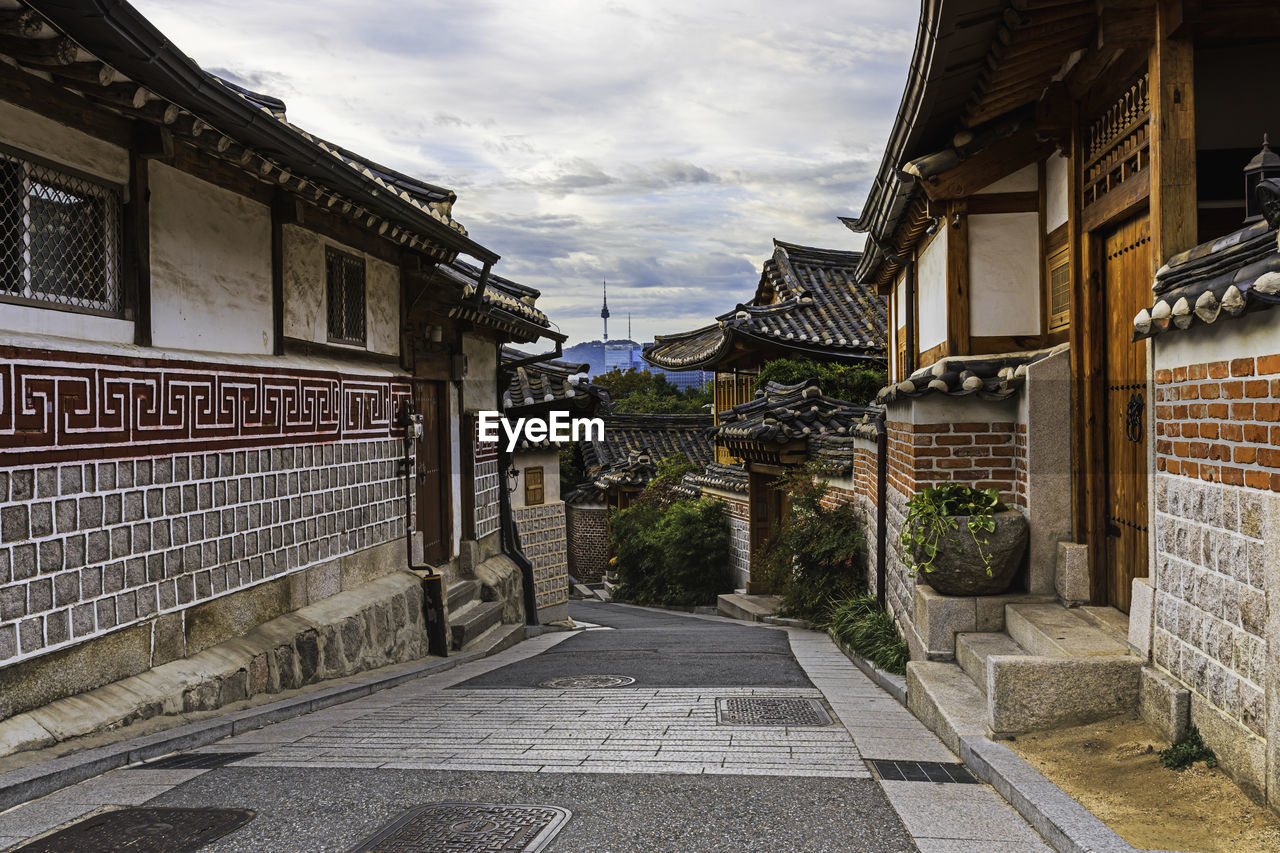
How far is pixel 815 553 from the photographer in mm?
13250

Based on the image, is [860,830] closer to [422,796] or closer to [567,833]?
[567,833]

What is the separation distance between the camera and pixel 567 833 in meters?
4.07

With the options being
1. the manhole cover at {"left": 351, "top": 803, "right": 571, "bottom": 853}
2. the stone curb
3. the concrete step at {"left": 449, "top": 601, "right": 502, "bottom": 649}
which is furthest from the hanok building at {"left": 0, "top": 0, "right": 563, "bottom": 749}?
the manhole cover at {"left": 351, "top": 803, "right": 571, "bottom": 853}

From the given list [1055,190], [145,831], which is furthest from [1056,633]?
[145,831]

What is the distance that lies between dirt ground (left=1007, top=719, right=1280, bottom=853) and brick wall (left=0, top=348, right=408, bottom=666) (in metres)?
5.31

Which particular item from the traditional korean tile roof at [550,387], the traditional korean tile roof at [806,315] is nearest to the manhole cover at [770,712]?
the traditional korean tile roof at [550,387]

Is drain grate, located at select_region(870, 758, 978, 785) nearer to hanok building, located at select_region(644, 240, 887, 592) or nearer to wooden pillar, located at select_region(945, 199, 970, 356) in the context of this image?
wooden pillar, located at select_region(945, 199, 970, 356)

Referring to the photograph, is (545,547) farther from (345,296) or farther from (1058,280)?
(1058,280)

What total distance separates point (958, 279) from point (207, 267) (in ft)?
19.5

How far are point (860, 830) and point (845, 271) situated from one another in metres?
24.3

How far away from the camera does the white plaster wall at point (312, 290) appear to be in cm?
868

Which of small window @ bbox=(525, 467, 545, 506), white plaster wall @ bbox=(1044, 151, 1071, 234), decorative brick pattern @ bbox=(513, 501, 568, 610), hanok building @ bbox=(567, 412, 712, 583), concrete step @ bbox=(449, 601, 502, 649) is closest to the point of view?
white plaster wall @ bbox=(1044, 151, 1071, 234)

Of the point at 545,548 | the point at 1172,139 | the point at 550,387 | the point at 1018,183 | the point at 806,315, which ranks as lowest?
the point at 545,548

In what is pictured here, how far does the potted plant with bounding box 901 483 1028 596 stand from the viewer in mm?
6891
